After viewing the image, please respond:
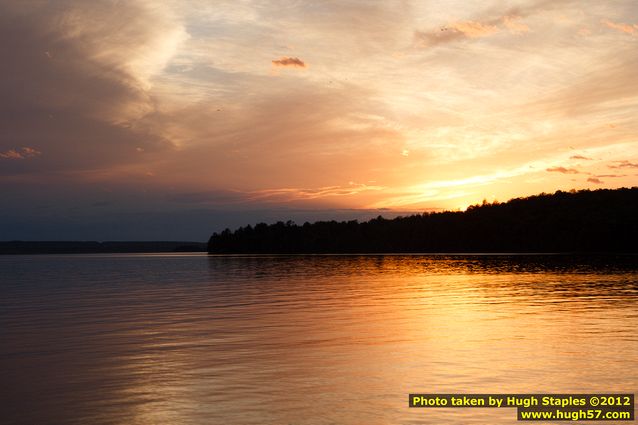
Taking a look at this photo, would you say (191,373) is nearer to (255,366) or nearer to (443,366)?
(255,366)

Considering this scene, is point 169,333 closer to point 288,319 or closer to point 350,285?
point 288,319

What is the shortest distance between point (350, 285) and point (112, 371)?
5024 centimetres

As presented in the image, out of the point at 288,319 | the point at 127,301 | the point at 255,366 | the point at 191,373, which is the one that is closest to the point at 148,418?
the point at 191,373

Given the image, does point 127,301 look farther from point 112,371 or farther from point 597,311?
point 597,311

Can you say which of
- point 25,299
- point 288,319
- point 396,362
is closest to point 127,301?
point 25,299

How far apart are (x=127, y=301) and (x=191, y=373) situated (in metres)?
35.5

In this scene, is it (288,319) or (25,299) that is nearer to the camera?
(288,319)

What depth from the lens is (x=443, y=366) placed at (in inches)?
925

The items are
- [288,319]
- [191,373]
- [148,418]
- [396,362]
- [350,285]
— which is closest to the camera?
[148,418]

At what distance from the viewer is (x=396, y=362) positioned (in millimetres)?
24531

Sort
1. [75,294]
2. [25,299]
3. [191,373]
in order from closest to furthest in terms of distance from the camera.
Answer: [191,373] → [25,299] → [75,294]

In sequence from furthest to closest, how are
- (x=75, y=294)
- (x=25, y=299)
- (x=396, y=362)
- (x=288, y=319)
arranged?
(x=75, y=294) < (x=25, y=299) < (x=288, y=319) < (x=396, y=362)

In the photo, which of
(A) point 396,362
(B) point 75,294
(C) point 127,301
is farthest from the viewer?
(B) point 75,294

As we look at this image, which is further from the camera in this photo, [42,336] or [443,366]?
[42,336]
